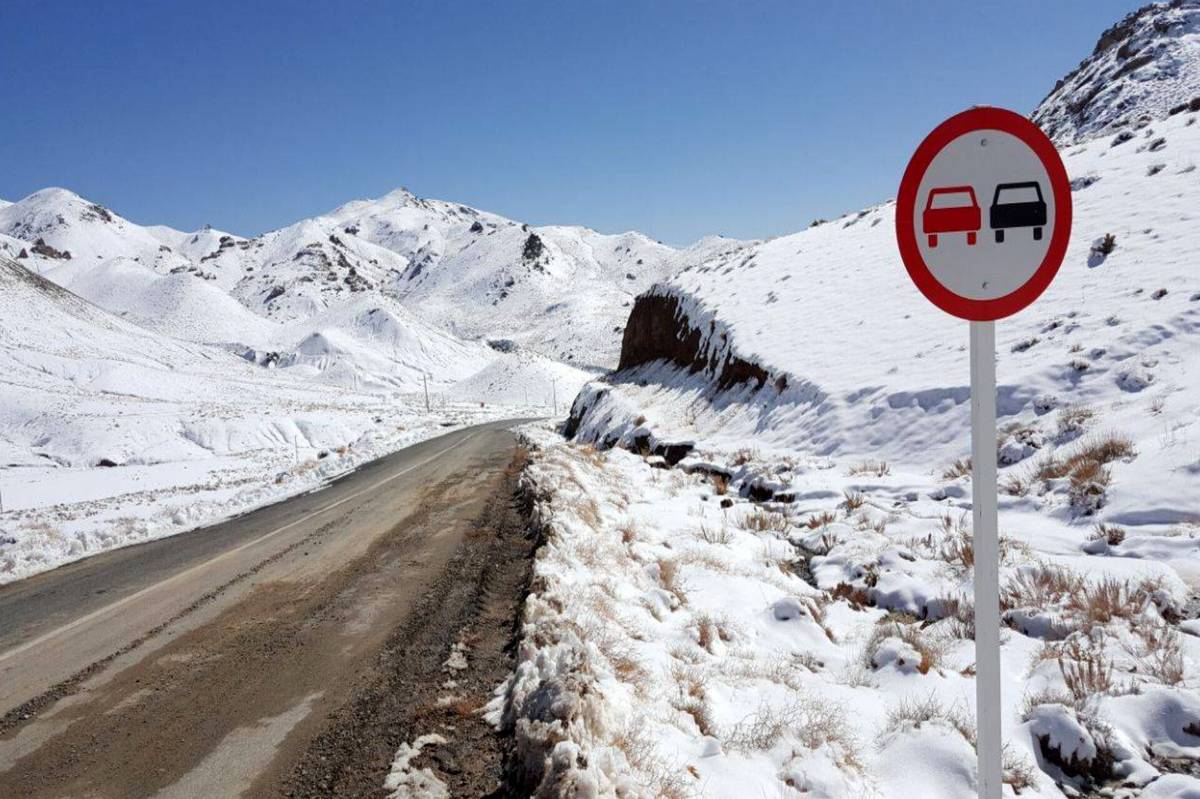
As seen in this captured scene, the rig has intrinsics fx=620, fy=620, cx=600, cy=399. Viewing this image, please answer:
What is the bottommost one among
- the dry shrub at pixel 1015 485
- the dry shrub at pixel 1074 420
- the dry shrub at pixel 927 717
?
the dry shrub at pixel 927 717

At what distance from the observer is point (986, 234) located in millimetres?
2328

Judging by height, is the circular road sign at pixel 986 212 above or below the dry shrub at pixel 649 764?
above

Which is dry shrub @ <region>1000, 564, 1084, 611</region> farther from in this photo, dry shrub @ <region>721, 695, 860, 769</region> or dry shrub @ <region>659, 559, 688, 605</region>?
dry shrub @ <region>659, 559, 688, 605</region>

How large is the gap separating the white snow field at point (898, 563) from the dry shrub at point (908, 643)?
0.10 ft

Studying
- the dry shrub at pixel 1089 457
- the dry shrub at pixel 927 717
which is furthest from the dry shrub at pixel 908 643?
the dry shrub at pixel 1089 457

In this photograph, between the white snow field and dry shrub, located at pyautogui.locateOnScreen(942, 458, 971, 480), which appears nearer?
the white snow field

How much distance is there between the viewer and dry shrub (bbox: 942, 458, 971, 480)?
8320mm

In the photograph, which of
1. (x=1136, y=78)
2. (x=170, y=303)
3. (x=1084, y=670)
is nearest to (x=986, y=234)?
(x=1084, y=670)

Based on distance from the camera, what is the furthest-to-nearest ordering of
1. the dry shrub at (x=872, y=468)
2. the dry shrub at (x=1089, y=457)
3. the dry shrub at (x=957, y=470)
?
the dry shrub at (x=872, y=468) < the dry shrub at (x=957, y=470) < the dry shrub at (x=1089, y=457)

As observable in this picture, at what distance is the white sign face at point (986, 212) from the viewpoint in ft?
7.49

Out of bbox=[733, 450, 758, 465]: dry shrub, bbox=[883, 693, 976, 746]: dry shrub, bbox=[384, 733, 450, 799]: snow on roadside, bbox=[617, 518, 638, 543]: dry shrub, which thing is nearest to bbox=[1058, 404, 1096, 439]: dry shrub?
bbox=[733, 450, 758, 465]: dry shrub

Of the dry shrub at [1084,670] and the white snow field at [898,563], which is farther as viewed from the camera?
the dry shrub at [1084,670]

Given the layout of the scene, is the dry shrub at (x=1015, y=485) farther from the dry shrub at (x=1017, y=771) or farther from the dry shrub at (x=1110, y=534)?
the dry shrub at (x=1017, y=771)

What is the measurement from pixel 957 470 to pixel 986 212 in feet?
23.8
